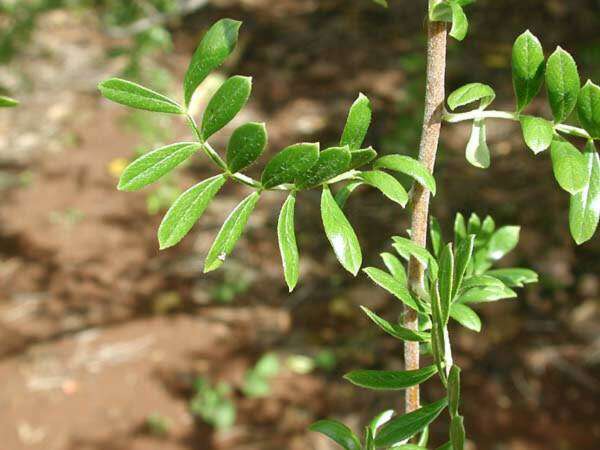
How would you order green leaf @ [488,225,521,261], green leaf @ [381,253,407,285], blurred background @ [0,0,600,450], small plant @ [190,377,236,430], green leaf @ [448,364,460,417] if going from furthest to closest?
1. small plant @ [190,377,236,430]
2. blurred background @ [0,0,600,450]
3. green leaf @ [488,225,521,261]
4. green leaf @ [381,253,407,285]
5. green leaf @ [448,364,460,417]

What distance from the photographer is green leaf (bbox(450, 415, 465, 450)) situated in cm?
66

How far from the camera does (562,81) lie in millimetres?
741

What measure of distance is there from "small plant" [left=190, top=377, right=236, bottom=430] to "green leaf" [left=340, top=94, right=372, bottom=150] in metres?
2.54

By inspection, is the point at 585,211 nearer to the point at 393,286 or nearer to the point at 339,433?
the point at 393,286

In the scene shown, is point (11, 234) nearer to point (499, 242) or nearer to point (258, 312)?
point (258, 312)

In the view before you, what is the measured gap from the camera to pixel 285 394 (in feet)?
10.5

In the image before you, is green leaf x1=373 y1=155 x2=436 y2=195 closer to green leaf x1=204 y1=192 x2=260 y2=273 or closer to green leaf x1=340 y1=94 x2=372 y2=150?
green leaf x1=340 y1=94 x2=372 y2=150

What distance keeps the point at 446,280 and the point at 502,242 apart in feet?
1.24

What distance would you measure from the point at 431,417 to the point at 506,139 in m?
3.03

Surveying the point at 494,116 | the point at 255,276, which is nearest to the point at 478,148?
the point at 494,116

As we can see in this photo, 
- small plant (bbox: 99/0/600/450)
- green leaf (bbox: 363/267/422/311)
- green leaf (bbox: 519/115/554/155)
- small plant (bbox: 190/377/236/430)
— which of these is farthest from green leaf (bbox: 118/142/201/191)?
small plant (bbox: 190/377/236/430)

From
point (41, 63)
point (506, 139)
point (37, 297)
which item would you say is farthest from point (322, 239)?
point (41, 63)

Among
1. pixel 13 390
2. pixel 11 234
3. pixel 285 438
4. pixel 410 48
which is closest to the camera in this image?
Answer: pixel 285 438

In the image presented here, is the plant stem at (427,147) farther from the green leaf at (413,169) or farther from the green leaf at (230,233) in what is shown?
the green leaf at (230,233)
